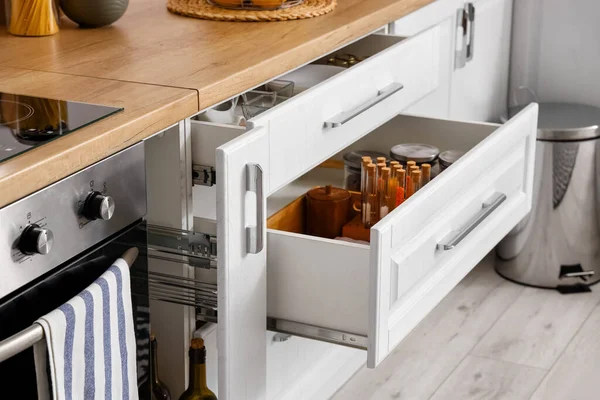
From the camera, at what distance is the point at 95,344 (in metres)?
1.31

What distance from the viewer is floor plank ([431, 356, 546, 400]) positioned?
2412 millimetres

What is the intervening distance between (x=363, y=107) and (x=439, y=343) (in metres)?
0.99

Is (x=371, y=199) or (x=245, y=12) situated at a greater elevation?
(x=245, y=12)

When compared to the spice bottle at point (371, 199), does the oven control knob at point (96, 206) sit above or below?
above

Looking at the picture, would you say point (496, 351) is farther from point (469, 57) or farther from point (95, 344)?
point (95, 344)

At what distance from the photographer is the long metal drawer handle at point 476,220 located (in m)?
1.72

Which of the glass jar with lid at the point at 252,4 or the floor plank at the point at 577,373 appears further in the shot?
the floor plank at the point at 577,373

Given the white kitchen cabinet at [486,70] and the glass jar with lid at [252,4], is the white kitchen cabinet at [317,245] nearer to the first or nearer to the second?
the glass jar with lid at [252,4]

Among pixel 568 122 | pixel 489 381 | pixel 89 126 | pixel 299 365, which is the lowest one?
pixel 489 381

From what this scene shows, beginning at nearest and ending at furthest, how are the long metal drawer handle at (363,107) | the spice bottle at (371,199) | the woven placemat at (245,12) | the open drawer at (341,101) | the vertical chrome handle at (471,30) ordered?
the open drawer at (341,101), the long metal drawer handle at (363,107), the spice bottle at (371,199), the woven placemat at (245,12), the vertical chrome handle at (471,30)

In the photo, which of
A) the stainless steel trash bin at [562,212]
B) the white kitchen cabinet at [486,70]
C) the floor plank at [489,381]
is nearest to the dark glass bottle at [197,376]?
the floor plank at [489,381]

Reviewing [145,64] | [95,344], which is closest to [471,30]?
[145,64]

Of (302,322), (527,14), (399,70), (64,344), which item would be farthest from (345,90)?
(527,14)

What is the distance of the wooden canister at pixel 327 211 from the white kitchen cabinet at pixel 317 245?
0.13m
